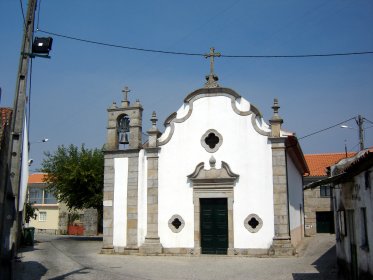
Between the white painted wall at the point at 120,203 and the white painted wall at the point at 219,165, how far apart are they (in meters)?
1.64

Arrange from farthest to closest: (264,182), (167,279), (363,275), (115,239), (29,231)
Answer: (29,231) → (115,239) → (264,182) → (167,279) → (363,275)

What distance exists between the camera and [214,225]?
1719 centimetres

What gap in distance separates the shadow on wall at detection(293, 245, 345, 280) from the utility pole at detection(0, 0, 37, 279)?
7301mm

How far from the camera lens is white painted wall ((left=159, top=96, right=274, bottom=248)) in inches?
656

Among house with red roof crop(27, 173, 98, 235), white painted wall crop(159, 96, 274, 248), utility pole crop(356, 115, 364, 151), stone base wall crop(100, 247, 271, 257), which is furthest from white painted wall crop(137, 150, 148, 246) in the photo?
house with red roof crop(27, 173, 98, 235)

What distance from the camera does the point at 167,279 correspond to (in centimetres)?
1134

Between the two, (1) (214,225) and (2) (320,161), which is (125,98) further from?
(2) (320,161)

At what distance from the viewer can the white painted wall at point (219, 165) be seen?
1667cm

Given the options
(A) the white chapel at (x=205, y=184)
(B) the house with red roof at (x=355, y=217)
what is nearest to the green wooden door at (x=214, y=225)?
(A) the white chapel at (x=205, y=184)

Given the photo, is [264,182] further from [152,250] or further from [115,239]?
[115,239]

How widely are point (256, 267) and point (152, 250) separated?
5256mm

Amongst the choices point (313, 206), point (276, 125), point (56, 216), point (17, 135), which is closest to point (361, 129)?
point (313, 206)

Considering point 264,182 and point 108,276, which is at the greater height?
point 264,182

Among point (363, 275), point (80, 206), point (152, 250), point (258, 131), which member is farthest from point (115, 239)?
point (363, 275)
